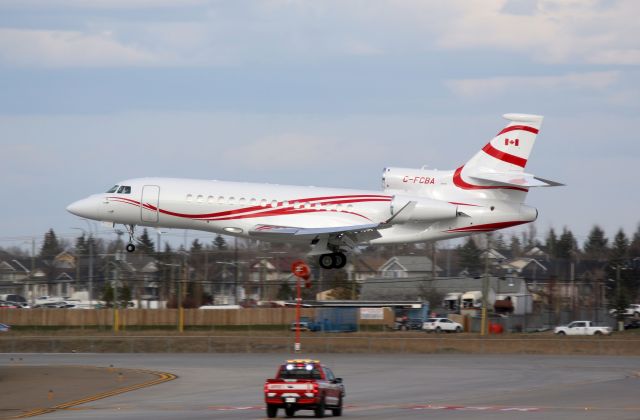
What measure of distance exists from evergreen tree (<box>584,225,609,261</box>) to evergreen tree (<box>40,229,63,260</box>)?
4976 centimetres

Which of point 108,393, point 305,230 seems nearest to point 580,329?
point 305,230

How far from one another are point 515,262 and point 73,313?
50959 millimetres

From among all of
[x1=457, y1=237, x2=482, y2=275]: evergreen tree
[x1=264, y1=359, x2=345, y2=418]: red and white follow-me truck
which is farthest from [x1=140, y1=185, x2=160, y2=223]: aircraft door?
[x1=457, y1=237, x2=482, y2=275]: evergreen tree

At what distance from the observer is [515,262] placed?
111 m

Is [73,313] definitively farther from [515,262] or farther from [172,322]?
[515,262]

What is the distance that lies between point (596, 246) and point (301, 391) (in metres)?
99.3

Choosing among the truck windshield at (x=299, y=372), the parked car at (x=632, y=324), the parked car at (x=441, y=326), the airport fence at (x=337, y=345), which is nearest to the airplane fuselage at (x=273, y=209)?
the airport fence at (x=337, y=345)

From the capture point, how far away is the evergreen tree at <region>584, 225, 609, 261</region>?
355ft

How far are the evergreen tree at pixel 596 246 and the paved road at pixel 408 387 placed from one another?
54406 mm

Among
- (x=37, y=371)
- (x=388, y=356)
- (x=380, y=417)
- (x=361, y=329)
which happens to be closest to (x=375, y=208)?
(x=388, y=356)

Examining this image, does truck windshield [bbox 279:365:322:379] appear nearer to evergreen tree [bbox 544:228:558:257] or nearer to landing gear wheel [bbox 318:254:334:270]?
landing gear wheel [bbox 318:254:334:270]

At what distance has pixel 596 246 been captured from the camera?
12456cm

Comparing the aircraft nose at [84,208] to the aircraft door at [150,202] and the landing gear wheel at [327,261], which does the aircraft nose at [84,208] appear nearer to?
the aircraft door at [150,202]

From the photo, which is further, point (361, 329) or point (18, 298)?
point (18, 298)
